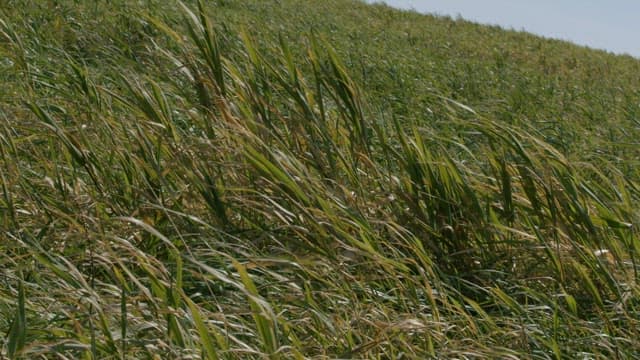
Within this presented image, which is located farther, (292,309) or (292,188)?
(292,188)

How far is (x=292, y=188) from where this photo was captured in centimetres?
272

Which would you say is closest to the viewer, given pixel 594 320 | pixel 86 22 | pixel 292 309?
pixel 292 309

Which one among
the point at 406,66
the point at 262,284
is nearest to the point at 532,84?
the point at 406,66

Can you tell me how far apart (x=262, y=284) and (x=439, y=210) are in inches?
32.2

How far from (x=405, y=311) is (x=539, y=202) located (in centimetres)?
74

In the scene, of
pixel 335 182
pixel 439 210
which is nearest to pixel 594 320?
pixel 439 210

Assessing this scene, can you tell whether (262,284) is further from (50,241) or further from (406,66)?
(406,66)

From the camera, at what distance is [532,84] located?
10617mm

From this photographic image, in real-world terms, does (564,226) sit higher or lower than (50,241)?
higher

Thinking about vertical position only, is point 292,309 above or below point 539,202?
below

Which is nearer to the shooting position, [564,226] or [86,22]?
[564,226]

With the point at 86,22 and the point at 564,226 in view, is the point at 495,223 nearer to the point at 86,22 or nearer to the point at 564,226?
the point at 564,226

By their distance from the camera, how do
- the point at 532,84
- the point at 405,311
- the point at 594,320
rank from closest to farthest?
the point at 405,311, the point at 594,320, the point at 532,84

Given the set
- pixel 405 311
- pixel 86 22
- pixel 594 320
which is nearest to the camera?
pixel 405 311
